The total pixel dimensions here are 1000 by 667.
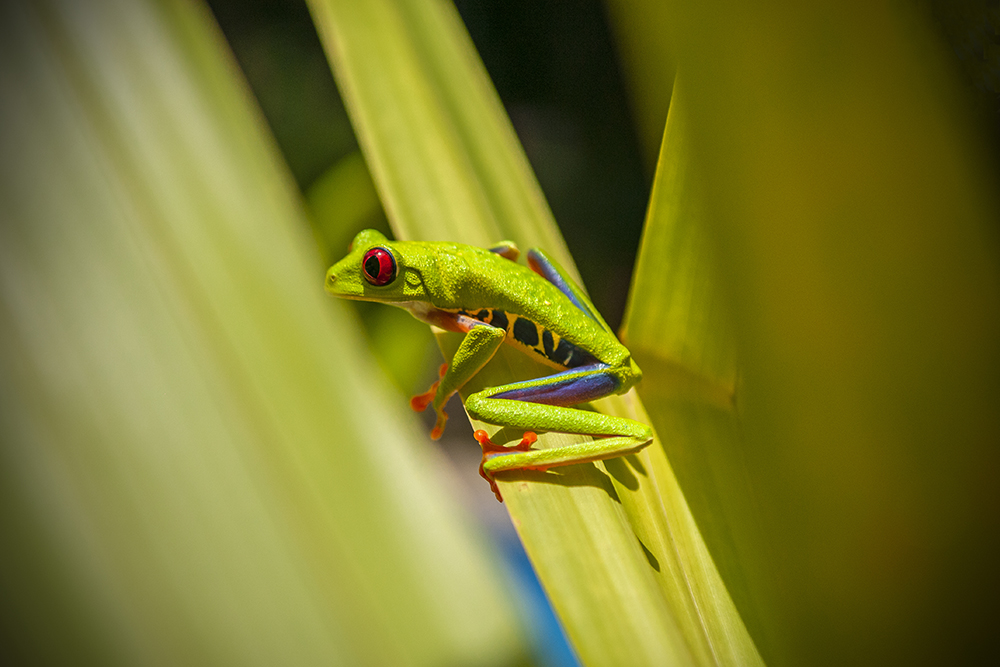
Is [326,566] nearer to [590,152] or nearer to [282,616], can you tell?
[282,616]

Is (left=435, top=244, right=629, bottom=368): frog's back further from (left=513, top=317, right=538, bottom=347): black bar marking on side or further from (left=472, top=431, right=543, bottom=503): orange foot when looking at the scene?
(left=472, top=431, right=543, bottom=503): orange foot

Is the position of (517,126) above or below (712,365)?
above

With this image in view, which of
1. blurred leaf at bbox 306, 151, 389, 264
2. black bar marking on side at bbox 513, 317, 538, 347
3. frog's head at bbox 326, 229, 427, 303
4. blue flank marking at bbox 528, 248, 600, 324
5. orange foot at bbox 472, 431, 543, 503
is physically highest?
blurred leaf at bbox 306, 151, 389, 264

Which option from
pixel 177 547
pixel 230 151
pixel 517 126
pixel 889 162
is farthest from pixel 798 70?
pixel 517 126

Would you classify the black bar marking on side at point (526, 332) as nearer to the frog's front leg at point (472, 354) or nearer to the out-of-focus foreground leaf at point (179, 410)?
the frog's front leg at point (472, 354)

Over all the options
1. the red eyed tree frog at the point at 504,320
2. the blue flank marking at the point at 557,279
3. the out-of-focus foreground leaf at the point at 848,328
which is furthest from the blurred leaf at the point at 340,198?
the out-of-focus foreground leaf at the point at 848,328

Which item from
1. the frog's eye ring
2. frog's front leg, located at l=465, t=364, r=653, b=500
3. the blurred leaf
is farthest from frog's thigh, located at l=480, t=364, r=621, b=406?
the blurred leaf

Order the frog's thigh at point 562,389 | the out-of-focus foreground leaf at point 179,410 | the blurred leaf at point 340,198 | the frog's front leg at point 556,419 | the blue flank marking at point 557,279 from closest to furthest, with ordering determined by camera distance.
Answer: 1. the out-of-focus foreground leaf at point 179,410
2. the frog's front leg at point 556,419
3. the frog's thigh at point 562,389
4. the blue flank marking at point 557,279
5. the blurred leaf at point 340,198

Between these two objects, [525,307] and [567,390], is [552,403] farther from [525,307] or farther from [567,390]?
[525,307]

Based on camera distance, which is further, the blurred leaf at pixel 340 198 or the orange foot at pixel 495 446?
the blurred leaf at pixel 340 198
